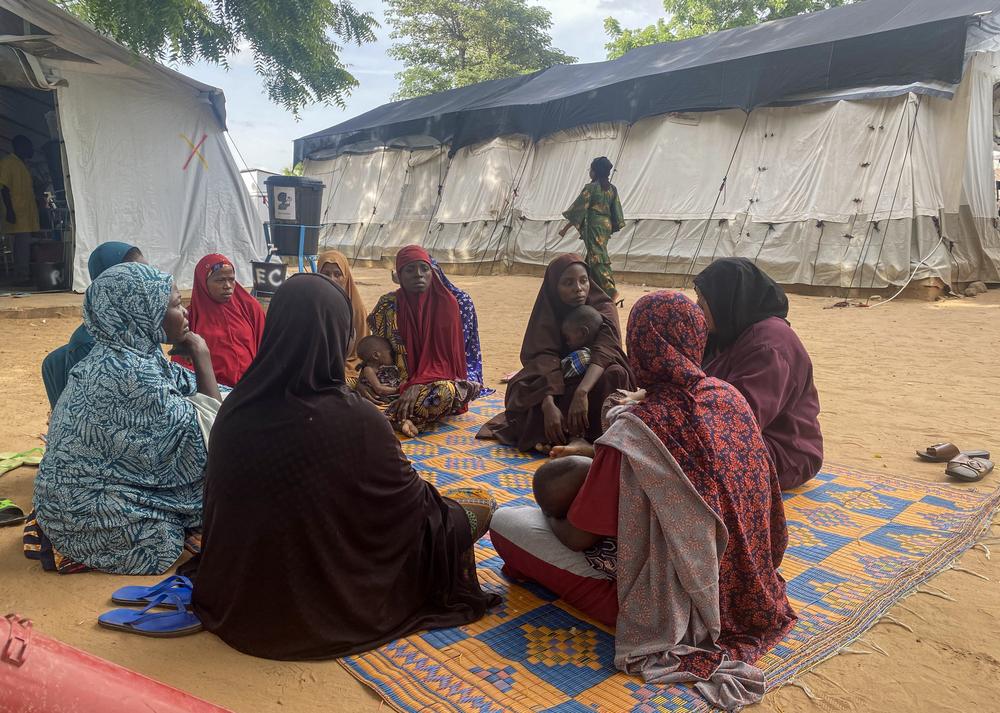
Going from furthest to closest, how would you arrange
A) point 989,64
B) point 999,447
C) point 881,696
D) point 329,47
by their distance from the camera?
point 329,47 → point 989,64 → point 999,447 → point 881,696

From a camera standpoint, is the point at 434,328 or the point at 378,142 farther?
the point at 378,142

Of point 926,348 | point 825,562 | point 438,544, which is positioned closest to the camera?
point 438,544

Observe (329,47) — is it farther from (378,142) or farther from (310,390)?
(310,390)

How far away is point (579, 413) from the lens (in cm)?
399


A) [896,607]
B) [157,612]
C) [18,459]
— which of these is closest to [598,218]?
[18,459]

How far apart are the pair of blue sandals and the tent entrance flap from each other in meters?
7.63

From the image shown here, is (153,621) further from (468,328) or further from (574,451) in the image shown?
(468,328)

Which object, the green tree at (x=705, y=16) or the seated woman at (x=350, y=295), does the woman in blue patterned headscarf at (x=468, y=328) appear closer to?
the seated woman at (x=350, y=295)

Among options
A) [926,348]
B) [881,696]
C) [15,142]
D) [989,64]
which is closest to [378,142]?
[15,142]

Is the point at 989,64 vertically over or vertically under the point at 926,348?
over

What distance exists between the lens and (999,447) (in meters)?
4.07

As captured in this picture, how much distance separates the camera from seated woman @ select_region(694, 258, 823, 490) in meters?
3.07

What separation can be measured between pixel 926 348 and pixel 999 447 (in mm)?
3086

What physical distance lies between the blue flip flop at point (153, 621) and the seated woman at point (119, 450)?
1.22 ft
